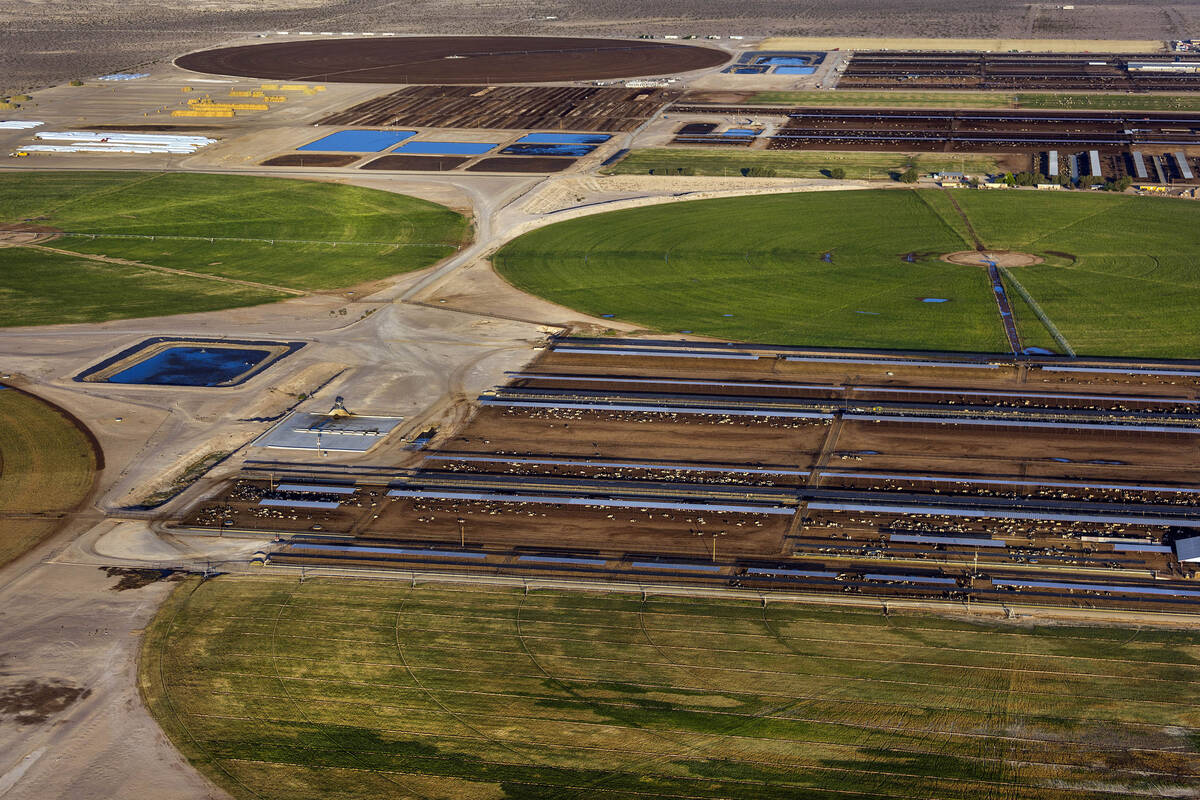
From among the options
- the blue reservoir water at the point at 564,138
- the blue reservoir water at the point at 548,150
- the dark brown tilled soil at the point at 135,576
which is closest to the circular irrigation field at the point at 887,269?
the blue reservoir water at the point at 548,150

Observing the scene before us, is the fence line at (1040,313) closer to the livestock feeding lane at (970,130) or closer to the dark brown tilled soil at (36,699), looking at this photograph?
the livestock feeding lane at (970,130)

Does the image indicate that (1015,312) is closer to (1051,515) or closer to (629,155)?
(1051,515)

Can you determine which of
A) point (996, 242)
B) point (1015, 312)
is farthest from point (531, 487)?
point (996, 242)

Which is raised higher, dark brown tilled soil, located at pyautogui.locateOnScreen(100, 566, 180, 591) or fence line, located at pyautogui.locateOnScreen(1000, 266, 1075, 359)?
dark brown tilled soil, located at pyautogui.locateOnScreen(100, 566, 180, 591)

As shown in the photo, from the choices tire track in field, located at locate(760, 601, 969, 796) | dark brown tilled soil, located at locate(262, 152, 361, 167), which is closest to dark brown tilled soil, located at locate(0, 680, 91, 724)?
tire track in field, located at locate(760, 601, 969, 796)

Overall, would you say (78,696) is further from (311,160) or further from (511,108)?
(511,108)

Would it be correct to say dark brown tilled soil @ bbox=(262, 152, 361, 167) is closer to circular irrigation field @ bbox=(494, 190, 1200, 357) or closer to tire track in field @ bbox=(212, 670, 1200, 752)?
circular irrigation field @ bbox=(494, 190, 1200, 357)

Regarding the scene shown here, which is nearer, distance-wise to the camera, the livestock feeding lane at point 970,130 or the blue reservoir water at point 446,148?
the livestock feeding lane at point 970,130
